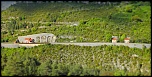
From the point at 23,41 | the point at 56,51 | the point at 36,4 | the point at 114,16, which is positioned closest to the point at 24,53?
the point at 56,51

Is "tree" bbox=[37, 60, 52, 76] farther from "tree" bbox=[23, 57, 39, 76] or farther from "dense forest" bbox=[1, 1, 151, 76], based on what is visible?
"tree" bbox=[23, 57, 39, 76]

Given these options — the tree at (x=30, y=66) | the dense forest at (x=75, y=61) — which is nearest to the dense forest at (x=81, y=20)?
the dense forest at (x=75, y=61)

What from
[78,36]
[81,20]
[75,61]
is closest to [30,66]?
[75,61]

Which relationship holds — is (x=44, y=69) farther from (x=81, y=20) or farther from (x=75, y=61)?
(x=81, y=20)

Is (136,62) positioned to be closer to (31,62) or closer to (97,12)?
(31,62)

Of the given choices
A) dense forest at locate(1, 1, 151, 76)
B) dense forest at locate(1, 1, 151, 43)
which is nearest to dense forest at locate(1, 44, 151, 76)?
dense forest at locate(1, 1, 151, 76)

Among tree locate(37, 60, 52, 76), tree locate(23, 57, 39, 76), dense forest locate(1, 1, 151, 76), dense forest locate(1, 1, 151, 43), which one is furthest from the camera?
dense forest locate(1, 1, 151, 43)
